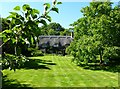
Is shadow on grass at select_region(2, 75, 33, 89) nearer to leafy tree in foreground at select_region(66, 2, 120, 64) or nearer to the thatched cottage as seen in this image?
leafy tree in foreground at select_region(66, 2, 120, 64)

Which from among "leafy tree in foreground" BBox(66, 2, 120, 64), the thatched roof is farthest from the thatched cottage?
"leafy tree in foreground" BBox(66, 2, 120, 64)

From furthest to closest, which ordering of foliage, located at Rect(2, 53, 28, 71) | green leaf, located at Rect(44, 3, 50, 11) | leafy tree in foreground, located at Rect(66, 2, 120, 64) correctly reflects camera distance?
leafy tree in foreground, located at Rect(66, 2, 120, 64) < foliage, located at Rect(2, 53, 28, 71) < green leaf, located at Rect(44, 3, 50, 11)

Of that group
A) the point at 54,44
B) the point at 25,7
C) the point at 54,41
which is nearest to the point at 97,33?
the point at 25,7

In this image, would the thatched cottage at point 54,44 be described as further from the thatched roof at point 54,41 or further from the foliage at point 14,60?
the foliage at point 14,60

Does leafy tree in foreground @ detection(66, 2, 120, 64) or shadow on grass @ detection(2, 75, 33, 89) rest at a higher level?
leafy tree in foreground @ detection(66, 2, 120, 64)

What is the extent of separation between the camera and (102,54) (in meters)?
32.0

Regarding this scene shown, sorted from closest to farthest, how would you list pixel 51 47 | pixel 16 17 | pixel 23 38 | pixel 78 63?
pixel 16 17, pixel 23 38, pixel 78 63, pixel 51 47

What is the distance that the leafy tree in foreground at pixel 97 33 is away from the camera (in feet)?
101

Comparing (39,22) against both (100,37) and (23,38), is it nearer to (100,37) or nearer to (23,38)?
(23,38)

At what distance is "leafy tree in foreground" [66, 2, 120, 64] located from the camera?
3080cm

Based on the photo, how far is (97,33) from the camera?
31.6 m

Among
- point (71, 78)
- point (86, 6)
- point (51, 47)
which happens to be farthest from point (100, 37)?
point (51, 47)

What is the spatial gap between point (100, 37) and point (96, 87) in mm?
12131

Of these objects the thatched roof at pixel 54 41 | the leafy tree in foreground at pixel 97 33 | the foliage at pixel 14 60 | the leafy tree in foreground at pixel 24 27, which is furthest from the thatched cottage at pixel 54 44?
the leafy tree in foreground at pixel 24 27
